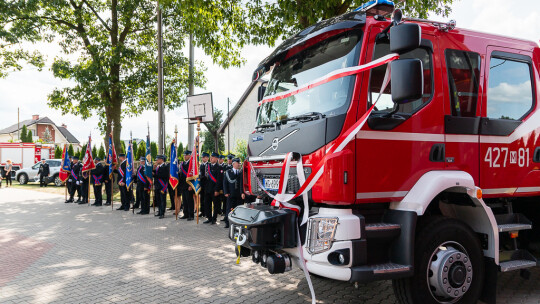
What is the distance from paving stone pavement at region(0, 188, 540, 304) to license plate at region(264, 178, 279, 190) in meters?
1.21

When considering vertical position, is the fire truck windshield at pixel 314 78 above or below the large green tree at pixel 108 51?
below

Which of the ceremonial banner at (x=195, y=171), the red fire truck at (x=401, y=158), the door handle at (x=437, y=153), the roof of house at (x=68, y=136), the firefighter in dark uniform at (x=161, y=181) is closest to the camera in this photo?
the red fire truck at (x=401, y=158)

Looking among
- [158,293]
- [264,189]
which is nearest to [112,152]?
[158,293]

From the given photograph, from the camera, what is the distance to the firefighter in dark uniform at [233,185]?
9.63m

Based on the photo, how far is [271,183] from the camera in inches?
175

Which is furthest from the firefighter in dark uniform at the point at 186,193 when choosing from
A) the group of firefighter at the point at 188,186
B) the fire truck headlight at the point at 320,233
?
the fire truck headlight at the point at 320,233

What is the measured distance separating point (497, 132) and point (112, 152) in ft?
43.6

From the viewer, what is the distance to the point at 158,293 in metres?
4.92

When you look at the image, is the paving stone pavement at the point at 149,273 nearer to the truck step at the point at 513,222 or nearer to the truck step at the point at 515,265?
the truck step at the point at 515,265

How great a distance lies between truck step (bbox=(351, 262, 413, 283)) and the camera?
332 cm

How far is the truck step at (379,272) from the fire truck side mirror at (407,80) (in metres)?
1.50

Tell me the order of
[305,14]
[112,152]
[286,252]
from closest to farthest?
1. [286,252]
2. [305,14]
3. [112,152]

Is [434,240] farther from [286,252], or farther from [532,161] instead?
[532,161]

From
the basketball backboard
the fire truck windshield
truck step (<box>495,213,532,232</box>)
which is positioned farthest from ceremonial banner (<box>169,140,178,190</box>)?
truck step (<box>495,213,532,232</box>)
